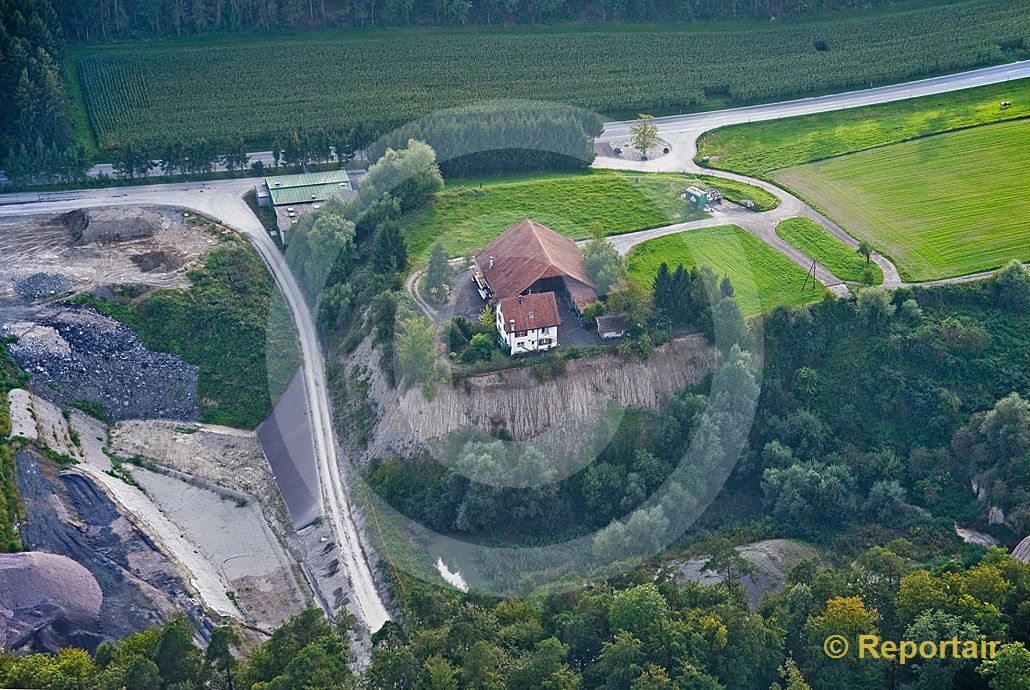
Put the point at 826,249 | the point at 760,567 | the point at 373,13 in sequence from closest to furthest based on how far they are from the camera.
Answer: the point at 760,567 < the point at 826,249 < the point at 373,13

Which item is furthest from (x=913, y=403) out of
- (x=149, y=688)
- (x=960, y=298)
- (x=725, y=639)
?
(x=149, y=688)

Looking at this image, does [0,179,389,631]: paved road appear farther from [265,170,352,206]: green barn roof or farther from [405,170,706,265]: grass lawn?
[405,170,706,265]: grass lawn

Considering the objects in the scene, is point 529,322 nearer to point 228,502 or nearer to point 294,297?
point 228,502

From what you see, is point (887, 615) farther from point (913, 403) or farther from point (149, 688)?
point (149, 688)

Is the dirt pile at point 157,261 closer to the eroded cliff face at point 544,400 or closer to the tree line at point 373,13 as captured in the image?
the eroded cliff face at point 544,400

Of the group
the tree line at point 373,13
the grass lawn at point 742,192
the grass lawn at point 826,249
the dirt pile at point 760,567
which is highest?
the tree line at point 373,13

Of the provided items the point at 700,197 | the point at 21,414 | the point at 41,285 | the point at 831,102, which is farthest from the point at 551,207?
the point at 21,414

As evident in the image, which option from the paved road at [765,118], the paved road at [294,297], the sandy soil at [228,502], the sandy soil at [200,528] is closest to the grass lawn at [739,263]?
the paved road at [765,118]
